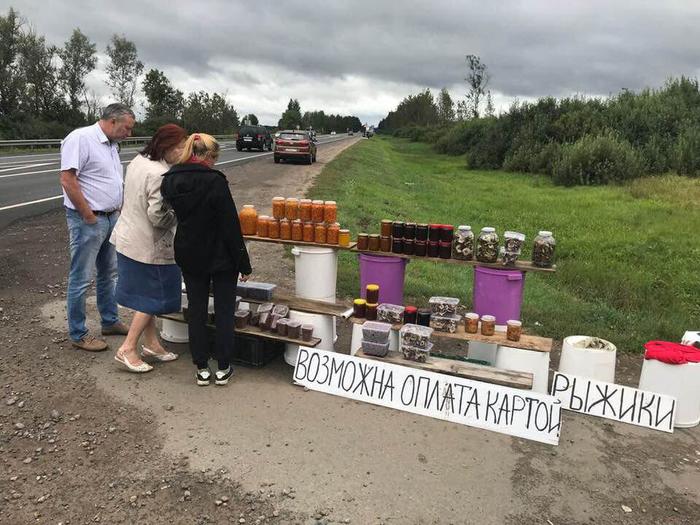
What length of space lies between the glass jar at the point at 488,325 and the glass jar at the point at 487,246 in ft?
1.65

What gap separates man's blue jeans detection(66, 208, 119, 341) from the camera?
181 inches

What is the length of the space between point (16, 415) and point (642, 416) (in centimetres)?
463

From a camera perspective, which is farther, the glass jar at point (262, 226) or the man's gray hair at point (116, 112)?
the glass jar at point (262, 226)

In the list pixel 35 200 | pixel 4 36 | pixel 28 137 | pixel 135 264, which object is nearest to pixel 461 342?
pixel 135 264

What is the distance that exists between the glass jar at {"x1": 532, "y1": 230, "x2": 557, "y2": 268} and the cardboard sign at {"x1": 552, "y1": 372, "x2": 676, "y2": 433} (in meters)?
0.93

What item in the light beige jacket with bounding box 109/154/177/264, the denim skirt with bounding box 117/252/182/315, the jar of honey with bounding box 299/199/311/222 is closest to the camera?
the light beige jacket with bounding box 109/154/177/264

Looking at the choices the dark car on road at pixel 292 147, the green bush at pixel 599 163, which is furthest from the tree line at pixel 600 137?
the dark car on road at pixel 292 147

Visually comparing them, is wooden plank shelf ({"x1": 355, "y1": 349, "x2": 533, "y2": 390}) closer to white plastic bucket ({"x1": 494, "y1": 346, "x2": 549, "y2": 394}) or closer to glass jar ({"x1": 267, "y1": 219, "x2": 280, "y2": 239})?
white plastic bucket ({"x1": 494, "y1": 346, "x2": 549, "y2": 394})

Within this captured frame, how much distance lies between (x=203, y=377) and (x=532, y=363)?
268 cm

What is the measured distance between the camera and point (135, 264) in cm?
441

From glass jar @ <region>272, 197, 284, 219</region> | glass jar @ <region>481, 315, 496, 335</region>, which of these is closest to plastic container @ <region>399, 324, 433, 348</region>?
glass jar @ <region>481, 315, 496, 335</region>

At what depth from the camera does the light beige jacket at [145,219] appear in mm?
4188

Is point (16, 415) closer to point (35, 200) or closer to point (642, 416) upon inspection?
point (642, 416)

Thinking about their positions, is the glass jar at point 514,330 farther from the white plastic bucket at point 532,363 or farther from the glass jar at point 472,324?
the glass jar at point 472,324
